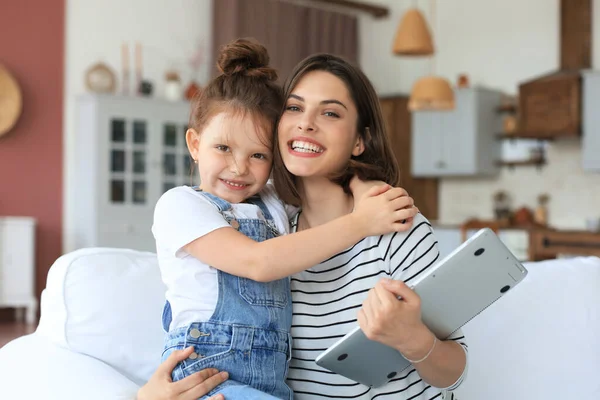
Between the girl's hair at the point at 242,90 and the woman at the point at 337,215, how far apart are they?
0.04 metres

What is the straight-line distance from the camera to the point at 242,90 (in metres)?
1.63

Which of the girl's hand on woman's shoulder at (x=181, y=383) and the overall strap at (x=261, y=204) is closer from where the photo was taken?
the girl's hand on woman's shoulder at (x=181, y=383)

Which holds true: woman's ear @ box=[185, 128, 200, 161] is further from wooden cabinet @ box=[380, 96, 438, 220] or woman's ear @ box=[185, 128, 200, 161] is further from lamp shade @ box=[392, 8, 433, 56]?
wooden cabinet @ box=[380, 96, 438, 220]

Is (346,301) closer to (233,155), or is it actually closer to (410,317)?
(410,317)

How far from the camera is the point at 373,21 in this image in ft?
29.3

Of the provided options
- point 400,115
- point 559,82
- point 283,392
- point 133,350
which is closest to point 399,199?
point 283,392

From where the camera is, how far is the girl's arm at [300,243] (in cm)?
142

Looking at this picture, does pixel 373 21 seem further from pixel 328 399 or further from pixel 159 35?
pixel 328 399

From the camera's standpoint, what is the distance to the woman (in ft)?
5.03

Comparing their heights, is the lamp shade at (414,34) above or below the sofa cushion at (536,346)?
above

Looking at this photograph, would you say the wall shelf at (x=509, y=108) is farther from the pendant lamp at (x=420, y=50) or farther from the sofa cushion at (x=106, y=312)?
the sofa cushion at (x=106, y=312)

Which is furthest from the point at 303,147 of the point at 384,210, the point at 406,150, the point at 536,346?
the point at 406,150

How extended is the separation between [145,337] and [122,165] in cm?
512

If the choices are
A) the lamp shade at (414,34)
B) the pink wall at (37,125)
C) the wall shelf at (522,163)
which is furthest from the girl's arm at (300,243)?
the wall shelf at (522,163)
